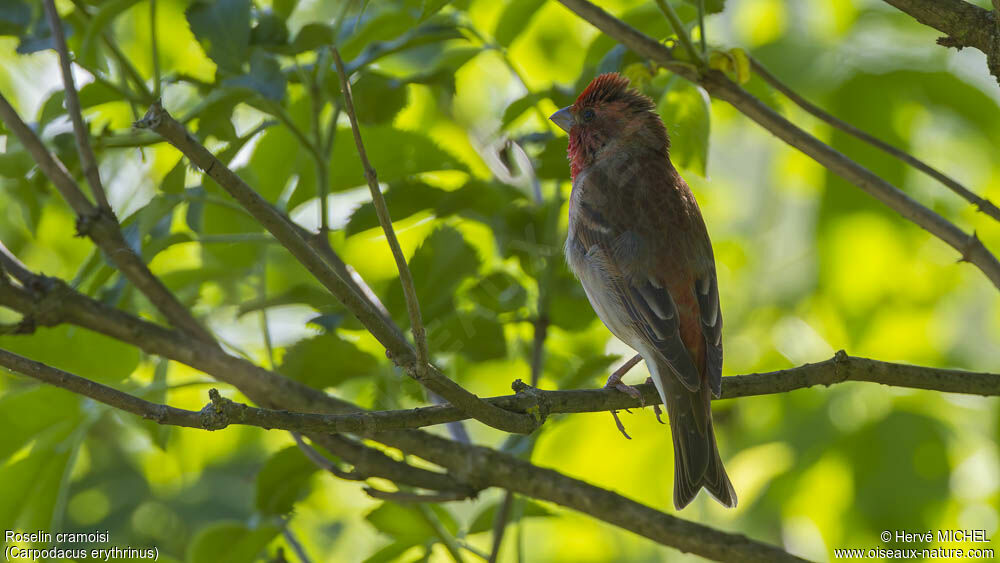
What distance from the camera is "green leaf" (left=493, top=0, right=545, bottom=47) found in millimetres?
3309

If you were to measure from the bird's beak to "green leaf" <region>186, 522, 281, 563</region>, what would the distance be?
188cm

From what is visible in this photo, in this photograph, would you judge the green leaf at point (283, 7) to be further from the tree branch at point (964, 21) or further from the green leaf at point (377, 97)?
the tree branch at point (964, 21)

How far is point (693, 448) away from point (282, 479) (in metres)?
1.46

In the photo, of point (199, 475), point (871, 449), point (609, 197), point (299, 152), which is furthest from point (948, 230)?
point (199, 475)

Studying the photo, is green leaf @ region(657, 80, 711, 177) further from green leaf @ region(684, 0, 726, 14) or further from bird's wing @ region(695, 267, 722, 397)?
bird's wing @ region(695, 267, 722, 397)

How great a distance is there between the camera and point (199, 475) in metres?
4.86

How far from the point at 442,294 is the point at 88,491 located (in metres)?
2.74

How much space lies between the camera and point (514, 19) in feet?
10.9

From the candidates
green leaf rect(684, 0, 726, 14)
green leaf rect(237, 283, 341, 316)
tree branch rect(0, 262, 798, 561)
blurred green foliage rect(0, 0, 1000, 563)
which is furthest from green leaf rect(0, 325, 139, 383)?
green leaf rect(684, 0, 726, 14)

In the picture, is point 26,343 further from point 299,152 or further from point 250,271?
point 299,152

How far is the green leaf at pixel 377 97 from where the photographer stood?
3.23 meters

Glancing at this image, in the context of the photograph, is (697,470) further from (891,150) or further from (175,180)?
(175,180)

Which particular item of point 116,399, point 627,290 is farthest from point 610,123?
point 116,399

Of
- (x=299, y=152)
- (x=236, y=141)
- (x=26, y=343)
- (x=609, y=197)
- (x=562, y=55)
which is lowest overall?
A: (x=26, y=343)
